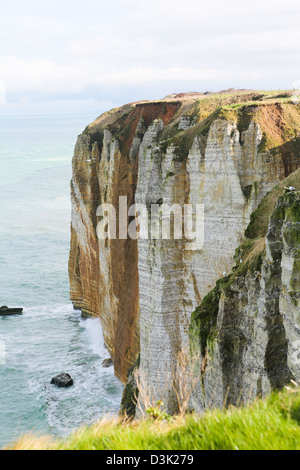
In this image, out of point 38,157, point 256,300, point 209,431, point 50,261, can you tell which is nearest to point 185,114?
point 256,300

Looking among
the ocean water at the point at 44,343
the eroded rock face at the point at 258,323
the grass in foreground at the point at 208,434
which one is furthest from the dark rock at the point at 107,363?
the grass in foreground at the point at 208,434

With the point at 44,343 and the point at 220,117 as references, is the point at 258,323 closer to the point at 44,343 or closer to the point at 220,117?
the point at 220,117

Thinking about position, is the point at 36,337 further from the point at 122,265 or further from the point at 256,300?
the point at 256,300

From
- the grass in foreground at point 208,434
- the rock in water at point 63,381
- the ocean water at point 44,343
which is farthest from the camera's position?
the rock in water at point 63,381

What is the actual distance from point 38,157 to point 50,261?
9775 cm

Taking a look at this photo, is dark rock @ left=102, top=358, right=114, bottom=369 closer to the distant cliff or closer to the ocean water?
the ocean water

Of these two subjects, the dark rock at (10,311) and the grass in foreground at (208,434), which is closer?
the grass in foreground at (208,434)

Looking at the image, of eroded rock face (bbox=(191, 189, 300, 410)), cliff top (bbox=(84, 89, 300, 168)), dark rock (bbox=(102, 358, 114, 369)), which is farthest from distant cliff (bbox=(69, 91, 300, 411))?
dark rock (bbox=(102, 358, 114, 369))

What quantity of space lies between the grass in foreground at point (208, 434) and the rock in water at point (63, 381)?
83.5 ft

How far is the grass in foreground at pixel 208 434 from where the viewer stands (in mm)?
7199

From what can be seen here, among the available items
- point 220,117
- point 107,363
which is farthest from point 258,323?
point 107,363

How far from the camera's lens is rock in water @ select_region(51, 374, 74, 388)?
3300 cm

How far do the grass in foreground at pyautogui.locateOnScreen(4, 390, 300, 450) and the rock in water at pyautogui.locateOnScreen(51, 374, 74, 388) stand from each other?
2546cm

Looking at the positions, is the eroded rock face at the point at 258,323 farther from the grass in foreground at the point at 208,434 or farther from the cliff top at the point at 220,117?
the cliff top at the point at 220,117
